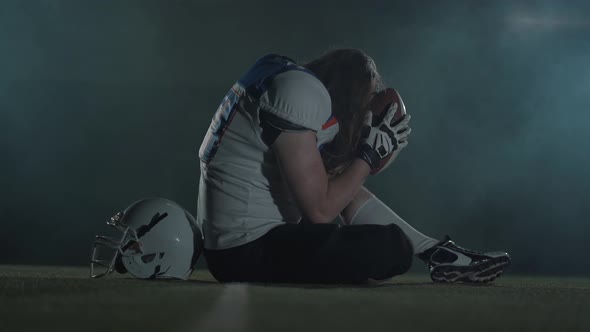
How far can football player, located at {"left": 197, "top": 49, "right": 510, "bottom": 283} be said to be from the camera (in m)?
1.71

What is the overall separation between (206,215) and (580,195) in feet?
11.8

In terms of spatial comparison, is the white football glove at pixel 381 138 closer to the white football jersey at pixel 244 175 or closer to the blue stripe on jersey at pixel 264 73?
the white football jersey at pixel 244 175

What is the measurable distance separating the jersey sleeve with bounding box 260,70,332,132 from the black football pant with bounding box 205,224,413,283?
26 centimetres

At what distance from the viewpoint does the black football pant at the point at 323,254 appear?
174 cm

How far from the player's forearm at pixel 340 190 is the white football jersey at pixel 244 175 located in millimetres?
100

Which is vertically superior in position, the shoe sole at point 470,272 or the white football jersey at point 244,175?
the white football jersey at point 244,175

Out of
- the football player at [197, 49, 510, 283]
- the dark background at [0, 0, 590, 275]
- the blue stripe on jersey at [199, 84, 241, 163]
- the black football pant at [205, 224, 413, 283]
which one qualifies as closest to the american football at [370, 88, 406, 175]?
the football player at [197, 49, 510, 283]

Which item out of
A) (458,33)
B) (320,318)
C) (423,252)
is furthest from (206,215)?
(458,33)

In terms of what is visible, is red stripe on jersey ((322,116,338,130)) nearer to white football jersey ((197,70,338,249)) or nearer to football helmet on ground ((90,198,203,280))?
white football jersey ((197,70,338,249))

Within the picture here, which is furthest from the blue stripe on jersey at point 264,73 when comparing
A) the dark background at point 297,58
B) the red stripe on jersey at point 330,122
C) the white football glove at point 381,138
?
the dark background at point 297,58

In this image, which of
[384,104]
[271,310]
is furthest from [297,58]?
[271,310]

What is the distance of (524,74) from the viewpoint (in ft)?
15.5

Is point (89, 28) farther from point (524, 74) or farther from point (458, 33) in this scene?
point (524, 74)

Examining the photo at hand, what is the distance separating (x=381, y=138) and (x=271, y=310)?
88cm
